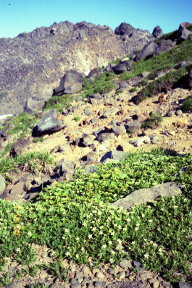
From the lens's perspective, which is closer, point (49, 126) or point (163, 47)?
point (49, 126)

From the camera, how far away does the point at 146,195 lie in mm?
6258

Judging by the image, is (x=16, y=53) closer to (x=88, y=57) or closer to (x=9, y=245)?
(x=88, y=57)

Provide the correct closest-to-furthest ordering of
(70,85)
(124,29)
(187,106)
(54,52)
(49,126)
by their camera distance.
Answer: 1. (187,106)
2. (49,126)
3. (70,85)
4. (54,52)
5. (124,29)

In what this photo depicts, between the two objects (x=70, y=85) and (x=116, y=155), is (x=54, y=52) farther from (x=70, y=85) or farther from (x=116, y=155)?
(x=116, y=155)

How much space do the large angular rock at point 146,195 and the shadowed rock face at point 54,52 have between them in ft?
135

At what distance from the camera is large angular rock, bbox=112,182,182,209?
20.1 feet

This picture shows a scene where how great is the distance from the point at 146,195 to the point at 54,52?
5696 cm

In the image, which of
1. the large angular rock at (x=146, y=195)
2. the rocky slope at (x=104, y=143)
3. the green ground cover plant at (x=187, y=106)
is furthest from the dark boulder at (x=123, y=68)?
the large angular rock at (x=146, y=195)

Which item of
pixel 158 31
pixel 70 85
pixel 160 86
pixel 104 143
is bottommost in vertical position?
pixel 104 143

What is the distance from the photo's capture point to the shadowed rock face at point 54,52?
50.2m

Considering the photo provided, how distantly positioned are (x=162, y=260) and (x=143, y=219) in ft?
3.61

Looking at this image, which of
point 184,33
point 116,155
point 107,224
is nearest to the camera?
point 107,224

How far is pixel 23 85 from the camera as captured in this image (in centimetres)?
4841

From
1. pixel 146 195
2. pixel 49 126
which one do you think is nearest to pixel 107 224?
pixel 146 195
